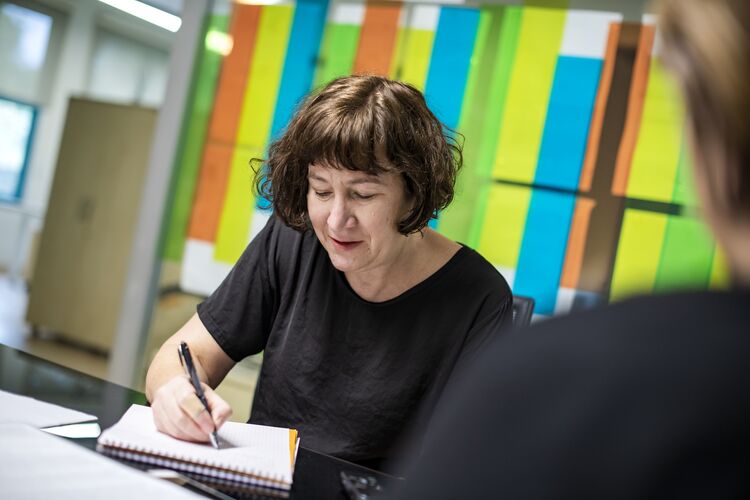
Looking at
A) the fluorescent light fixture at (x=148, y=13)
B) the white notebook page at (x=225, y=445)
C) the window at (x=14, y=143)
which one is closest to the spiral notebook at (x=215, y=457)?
the white notebook page at (x=225, y=445)

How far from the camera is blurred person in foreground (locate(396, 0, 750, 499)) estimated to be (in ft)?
1.34

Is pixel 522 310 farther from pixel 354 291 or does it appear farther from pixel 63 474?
pixel 63 474

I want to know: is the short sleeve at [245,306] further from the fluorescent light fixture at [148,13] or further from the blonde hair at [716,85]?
the fluorescent light fixture at [148,13]

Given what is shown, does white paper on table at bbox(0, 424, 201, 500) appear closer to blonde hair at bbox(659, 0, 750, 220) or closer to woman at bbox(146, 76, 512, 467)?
woman at bbox(146, 76, 512, 467)

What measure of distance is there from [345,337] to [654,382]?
3.87 feet

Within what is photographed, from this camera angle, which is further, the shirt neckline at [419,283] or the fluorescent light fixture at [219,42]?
the fluorescent light fixture at [219,42]

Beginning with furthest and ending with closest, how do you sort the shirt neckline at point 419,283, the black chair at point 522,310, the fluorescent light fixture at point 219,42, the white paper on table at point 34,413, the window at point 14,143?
the window at point 14,143 → the fluorescent light fixture at point 219,42 → the black chair at point 522,310 → the shirt neckline at point 419,283 → the white paper on table at point 34,413

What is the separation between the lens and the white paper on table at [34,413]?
1109 millimetres

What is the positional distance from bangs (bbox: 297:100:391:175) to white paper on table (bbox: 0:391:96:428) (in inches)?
25.4

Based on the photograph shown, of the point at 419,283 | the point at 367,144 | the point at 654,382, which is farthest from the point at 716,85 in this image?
the point at 419,283

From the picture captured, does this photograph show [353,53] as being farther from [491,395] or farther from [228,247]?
[491,395]

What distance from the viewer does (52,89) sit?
885cm

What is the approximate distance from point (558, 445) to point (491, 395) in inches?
1.9

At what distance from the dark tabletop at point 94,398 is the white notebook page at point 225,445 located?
0.10ft
